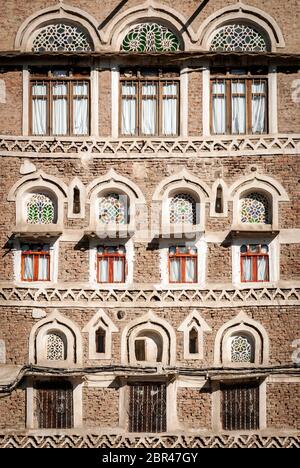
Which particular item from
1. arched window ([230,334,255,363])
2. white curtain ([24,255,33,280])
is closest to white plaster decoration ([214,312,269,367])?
arched window ([230,334,255,363])

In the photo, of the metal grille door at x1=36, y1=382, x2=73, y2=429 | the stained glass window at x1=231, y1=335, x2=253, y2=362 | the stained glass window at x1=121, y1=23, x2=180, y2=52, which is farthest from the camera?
the stained glass window at x1=121, y1=23, x2=180, y2=52

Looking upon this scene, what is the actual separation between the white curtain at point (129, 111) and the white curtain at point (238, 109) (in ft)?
9.57

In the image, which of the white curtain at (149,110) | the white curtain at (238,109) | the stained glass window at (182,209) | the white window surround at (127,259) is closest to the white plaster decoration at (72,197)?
the white window surround at (127,259)

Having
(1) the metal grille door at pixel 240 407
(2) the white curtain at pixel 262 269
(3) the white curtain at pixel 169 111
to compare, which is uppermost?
(3) the white curtain at pixel 169 111

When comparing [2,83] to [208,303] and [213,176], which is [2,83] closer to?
[213,176]

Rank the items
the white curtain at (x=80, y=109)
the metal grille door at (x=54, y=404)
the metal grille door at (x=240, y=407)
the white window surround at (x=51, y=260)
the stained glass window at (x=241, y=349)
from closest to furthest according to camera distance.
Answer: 1. the metal grille door at (x=240, y=407)
2. the metal grille door at (x=54, y=404)
3. the stained glass window at (x=241, y=349)
4. the white window surround at (x=51, y=260)
5. the white curtain at (x=80, y=109)

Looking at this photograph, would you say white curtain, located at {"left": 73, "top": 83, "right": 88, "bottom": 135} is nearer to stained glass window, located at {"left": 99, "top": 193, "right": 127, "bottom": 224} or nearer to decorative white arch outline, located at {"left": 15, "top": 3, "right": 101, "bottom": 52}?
decorative white arch outline, located at {"left": 15, "top": 3, "right": 101, "bottom": 52}

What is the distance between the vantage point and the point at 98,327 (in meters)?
28.6

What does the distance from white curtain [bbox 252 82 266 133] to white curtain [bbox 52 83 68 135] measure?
5533 mm

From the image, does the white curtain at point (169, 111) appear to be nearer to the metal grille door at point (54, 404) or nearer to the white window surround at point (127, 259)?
the white window surround at point (127, 259)

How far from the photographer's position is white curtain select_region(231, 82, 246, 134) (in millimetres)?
29141

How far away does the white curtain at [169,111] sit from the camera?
29156 millimetres

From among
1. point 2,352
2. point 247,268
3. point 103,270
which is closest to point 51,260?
point 103,270

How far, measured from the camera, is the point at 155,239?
28.8 metres
